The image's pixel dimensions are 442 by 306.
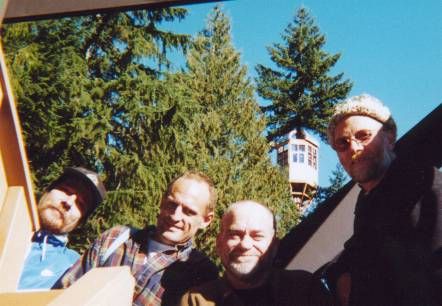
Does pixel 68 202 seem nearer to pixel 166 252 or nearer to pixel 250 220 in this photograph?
pixel 166 252

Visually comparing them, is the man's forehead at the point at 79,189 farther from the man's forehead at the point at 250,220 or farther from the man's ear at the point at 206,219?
the man's forehead at the point at 250,220

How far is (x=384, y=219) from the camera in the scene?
1.55m

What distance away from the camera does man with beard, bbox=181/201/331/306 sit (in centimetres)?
184

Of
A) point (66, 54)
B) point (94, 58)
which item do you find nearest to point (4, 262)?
point (66, 54)

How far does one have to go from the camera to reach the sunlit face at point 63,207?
→ 91.2 inches

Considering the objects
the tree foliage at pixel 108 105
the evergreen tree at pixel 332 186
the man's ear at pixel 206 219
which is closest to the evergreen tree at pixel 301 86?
the evergreen tree at pixel 332 186

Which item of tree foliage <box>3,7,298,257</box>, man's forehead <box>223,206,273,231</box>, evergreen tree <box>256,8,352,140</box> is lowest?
man's forehead <box>223,206,273,231</box>

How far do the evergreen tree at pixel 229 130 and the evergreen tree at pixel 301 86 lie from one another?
17.0 ft

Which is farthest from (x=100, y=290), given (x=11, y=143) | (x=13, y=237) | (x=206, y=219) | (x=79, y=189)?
(x=79, y=189)

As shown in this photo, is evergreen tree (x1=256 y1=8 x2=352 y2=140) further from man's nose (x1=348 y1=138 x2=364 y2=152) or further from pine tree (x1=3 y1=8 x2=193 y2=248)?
man's nose (x1=348 y1=138 x2=364 y2=152)

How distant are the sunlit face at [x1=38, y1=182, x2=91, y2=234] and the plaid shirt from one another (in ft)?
0.82

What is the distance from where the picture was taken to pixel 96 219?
9812 millimetres

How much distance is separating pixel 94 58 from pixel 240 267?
10.7 metres

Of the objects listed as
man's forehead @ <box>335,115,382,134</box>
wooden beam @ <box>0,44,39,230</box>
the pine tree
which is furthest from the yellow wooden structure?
the pine tree
